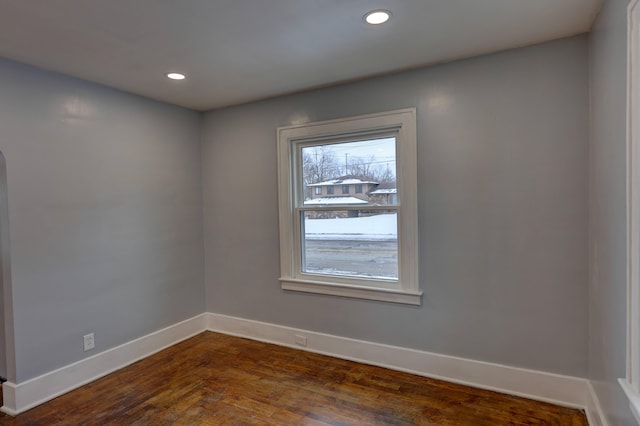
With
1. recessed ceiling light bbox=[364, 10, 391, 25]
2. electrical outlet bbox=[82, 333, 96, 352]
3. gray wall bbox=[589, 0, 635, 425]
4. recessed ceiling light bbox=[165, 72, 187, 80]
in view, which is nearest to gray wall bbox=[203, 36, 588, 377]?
gray wall bbox=[589, 0, 635, 425]

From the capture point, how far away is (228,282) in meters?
3.95

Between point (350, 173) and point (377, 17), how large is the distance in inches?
57.2

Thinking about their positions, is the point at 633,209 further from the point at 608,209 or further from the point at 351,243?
the point at 351,243

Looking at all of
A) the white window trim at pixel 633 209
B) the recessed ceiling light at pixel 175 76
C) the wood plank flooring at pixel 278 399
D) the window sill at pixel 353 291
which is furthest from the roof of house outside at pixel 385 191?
the recessed ceiling light at pixel 175 76

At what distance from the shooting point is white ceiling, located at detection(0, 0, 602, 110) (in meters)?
1.94

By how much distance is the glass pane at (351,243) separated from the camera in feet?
10.3

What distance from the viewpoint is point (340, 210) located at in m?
3.35

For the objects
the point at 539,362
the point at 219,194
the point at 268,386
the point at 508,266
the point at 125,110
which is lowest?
the point at 268,386

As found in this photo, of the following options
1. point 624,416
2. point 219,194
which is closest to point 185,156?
point 219,194

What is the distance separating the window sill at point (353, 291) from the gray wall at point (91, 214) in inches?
49.5

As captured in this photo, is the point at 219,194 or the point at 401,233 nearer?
the point at 401,233

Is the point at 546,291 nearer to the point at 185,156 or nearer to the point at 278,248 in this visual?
the point at 278,248

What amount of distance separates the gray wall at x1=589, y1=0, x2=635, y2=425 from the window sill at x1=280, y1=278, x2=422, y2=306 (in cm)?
118

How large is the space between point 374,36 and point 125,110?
7.71ft
